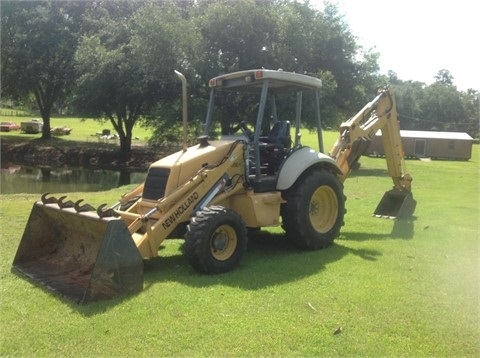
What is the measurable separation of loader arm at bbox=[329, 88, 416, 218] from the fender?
1101 mm

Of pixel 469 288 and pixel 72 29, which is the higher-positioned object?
pixel 72 29

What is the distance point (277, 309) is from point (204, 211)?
1644mm

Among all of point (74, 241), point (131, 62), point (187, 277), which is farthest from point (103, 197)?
point (131, 62)

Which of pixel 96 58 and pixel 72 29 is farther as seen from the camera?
pixel 72 29

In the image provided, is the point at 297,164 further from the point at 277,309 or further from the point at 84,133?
the point at 84,133

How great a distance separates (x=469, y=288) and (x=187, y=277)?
338cm

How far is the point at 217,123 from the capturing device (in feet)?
70.3

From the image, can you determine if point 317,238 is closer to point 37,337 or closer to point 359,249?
point 359,249

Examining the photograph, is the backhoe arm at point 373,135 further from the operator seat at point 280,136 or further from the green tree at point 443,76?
the green tree at point 443,76

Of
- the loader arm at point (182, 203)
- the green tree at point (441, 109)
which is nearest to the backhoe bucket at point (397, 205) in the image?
the loader arm at point (182, 203)

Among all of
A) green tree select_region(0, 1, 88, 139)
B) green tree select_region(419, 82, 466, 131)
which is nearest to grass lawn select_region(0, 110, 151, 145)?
green tree select_region(0, 1, 88, 139)

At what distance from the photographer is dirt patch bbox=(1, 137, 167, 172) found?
3197 centimetres

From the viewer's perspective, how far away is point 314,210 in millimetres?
8000

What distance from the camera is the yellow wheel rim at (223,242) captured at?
20.5ft
